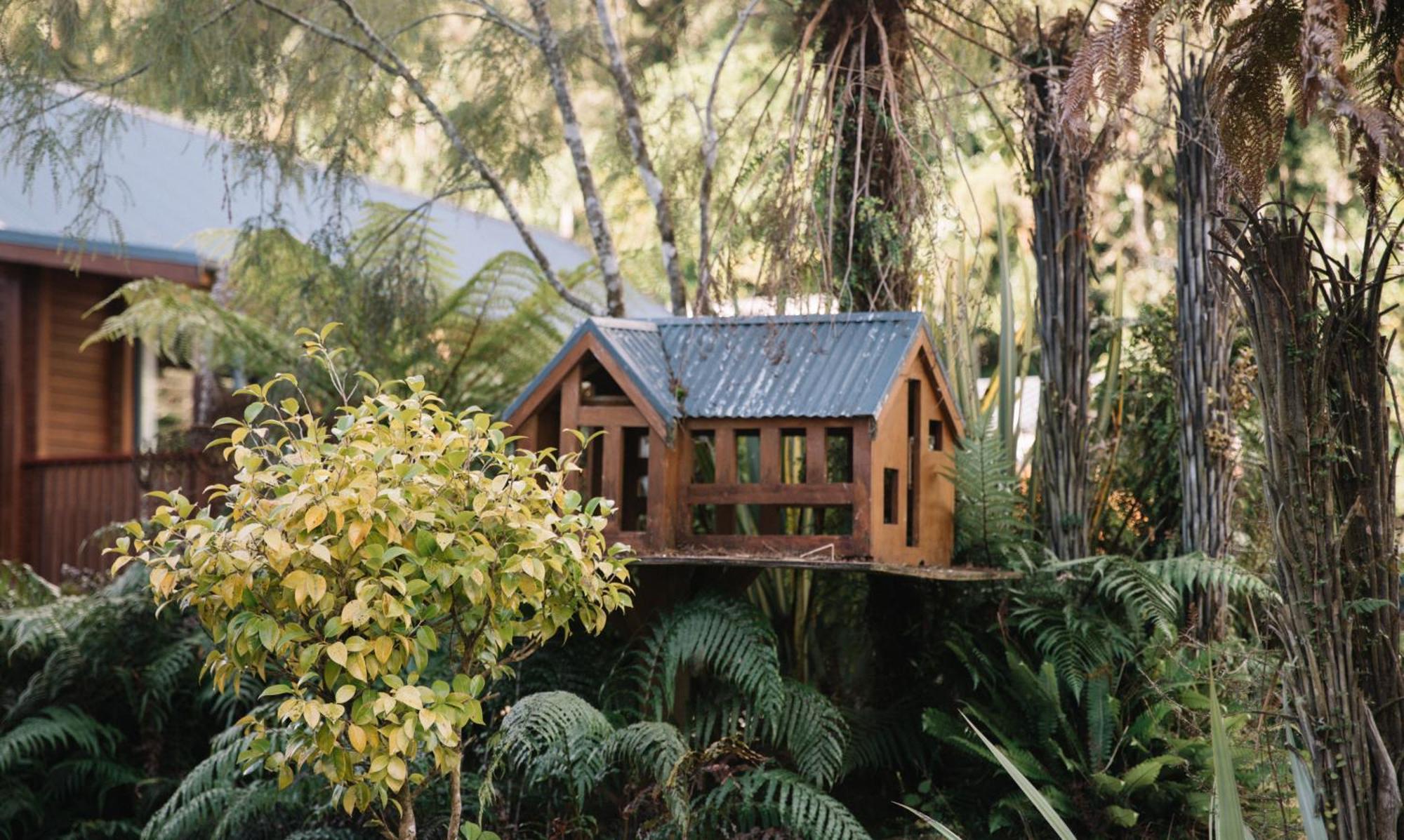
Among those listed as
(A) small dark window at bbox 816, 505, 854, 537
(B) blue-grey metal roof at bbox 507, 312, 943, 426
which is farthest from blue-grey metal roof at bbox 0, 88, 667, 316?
(A) small dark window at bbox 816, 505, 854, 537

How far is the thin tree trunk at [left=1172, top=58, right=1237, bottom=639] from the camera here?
607cm

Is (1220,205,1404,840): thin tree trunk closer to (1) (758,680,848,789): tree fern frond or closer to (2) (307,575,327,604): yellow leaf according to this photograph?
(1) (758,680,848,789): tree fern frond

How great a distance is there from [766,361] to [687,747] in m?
1.43

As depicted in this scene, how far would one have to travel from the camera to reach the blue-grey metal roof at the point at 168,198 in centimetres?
695

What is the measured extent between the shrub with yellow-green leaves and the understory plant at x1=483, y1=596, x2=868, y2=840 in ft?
2.05

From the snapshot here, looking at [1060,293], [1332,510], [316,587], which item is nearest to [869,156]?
[1060,293]

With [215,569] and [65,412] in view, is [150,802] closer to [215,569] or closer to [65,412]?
[215,569]

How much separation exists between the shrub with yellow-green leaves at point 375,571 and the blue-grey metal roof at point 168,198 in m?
2.86

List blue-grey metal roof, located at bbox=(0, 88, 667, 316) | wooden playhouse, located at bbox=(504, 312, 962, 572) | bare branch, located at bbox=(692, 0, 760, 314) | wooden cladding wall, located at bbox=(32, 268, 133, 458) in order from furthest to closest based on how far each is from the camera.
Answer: wooden cladding wall, located at bbox=(32, 268, 133, 458) < blue-grey metal roof, located at bbox=(0, 88, 667, 316) < bare branch, located at bbox=(692, 0, 760, 314) < wooden playhouse, located at bbox=(504, 312, 962, 572)

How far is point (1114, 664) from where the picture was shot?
5.54 meters

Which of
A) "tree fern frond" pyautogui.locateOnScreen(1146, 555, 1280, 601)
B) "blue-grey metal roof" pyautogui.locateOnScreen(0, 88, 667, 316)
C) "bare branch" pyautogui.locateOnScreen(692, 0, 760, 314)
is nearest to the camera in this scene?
"tree fern frond" pyautogui.locateOnScreen(1146, 555, 1280, 601)

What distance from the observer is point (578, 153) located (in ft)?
22.5

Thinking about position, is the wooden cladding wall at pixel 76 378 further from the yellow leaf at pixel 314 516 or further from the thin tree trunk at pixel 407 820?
the yellow leaf at pixel 314 516

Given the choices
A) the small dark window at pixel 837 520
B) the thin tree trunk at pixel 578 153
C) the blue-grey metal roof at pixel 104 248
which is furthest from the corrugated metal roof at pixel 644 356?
the blue-grey metal roof at pixel 104 248
